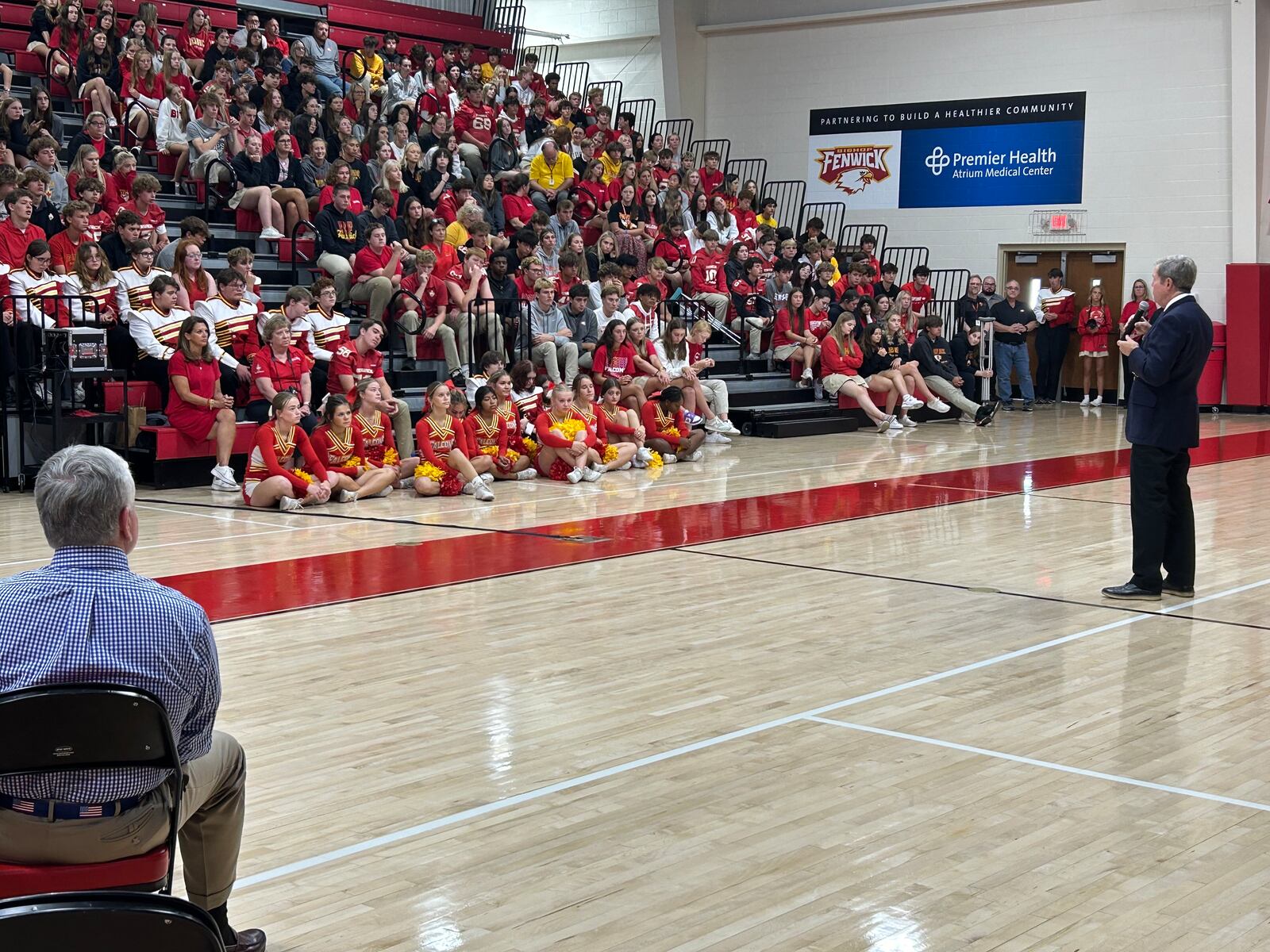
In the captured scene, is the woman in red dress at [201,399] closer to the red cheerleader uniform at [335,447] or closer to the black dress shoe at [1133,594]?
the red cheerleader uniform at [335,447]

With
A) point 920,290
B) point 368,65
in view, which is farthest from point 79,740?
point 920,290

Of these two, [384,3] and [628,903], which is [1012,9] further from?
[628,903]

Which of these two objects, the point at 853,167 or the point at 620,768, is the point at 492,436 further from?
the point at 853,167

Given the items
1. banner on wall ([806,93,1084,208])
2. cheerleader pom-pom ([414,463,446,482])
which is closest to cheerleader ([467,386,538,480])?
cheerleader pom-pom ([414,463,446,482])

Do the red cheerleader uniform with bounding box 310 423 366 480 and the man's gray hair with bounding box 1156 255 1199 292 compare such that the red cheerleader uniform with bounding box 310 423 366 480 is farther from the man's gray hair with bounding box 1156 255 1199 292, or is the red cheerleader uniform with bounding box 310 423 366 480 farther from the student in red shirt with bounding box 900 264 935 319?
the student in red shirt with bounding box 900 264 935 319

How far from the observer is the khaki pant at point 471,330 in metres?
12.8

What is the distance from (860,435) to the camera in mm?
15453

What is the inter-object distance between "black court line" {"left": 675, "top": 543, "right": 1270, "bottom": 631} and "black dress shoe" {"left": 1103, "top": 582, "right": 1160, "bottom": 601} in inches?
4.9

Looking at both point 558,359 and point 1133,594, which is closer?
point 1133,594

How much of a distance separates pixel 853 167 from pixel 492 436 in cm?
1250

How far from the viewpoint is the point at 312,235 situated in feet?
45.7

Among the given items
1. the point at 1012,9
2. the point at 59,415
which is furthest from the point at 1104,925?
the point at 1012,9

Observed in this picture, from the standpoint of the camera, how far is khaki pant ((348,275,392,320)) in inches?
495

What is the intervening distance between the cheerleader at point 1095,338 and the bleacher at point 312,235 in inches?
74.6
